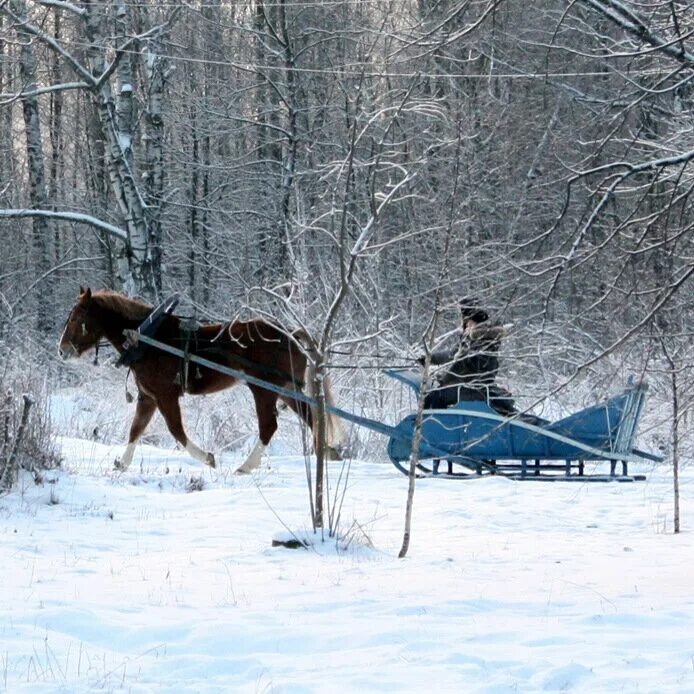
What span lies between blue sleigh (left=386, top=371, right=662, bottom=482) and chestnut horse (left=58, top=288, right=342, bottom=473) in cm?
101

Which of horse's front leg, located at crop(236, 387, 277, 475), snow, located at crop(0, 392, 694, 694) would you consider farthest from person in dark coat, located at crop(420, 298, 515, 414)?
horse's front leg, located at crop(236, 387, 277, 475)

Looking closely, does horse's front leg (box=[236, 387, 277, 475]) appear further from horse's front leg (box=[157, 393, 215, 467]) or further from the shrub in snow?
the shrub in snow

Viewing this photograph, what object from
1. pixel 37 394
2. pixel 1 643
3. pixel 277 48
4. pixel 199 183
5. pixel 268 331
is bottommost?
pixel 1 643

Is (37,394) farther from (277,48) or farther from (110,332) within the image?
(277,48)

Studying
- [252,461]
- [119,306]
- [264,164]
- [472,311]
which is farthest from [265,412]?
[264,164]

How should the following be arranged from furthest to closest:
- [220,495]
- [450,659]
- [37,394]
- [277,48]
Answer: [277,48], [37,394], [220,495], [450,659]

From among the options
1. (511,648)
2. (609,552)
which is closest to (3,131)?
(609,552)

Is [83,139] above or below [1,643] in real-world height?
above

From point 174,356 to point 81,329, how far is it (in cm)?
92

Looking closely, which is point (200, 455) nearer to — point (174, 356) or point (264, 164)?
point (174, 356)

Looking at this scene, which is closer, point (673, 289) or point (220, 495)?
point (673, 289)

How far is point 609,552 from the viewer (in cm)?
725

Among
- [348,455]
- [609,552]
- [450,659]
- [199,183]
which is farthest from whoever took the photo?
[199,183]

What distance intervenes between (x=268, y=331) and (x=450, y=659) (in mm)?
7366
